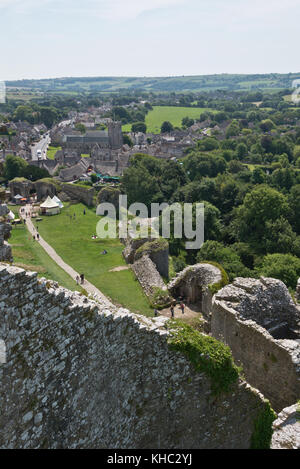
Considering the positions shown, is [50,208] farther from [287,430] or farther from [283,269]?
[287,430]

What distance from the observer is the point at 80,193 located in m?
55.4

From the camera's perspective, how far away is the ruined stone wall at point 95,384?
6.20m

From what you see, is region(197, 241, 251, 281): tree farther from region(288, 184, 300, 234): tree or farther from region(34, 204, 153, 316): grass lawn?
region(288, 184, 300, 234): tree

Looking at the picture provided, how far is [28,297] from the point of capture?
6.21 m

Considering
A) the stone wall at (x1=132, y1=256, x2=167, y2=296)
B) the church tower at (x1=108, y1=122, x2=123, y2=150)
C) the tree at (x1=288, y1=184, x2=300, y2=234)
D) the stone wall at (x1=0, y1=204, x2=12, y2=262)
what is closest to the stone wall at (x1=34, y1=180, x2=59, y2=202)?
the stone wall at (x1=132, y1=256, x2=167, y2=296)

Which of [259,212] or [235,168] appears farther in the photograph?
[235,168]

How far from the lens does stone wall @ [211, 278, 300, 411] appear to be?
12000mm

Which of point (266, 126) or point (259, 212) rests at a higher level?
point (266, 126)

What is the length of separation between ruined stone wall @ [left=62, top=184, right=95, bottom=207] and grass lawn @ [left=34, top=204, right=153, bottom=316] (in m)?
3.60

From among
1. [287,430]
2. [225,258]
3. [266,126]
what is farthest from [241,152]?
[287,430]

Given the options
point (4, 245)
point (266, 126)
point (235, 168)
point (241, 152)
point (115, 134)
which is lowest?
point (235, 168)

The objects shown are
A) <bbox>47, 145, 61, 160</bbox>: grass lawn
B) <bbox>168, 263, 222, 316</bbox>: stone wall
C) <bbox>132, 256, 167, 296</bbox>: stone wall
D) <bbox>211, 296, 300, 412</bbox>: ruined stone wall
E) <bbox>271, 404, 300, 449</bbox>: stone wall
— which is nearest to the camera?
<bbox>271, 404, 300, 449</bbox>: stone wall

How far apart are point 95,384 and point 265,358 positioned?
275 inches
